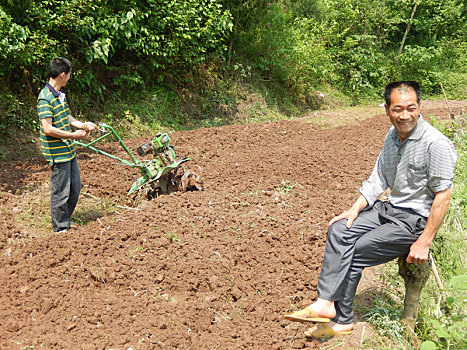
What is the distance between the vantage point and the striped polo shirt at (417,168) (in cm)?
233

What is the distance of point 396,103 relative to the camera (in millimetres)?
2451

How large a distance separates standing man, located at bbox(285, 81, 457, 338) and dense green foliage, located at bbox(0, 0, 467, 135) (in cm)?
533

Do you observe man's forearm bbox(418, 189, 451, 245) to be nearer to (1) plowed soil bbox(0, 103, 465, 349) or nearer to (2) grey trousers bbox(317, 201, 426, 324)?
(2) grey trousers bbox(317, 201, 426, 324)

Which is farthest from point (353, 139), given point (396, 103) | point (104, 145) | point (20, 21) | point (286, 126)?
point (20, 21)

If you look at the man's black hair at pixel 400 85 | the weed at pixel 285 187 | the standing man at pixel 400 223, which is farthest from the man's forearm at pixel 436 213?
the weed at pixel 285 187

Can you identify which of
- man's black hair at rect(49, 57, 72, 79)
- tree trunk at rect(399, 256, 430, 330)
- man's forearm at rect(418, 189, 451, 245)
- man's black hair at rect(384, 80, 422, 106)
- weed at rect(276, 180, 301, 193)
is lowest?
weed at rect(276, 180, 301, 193)

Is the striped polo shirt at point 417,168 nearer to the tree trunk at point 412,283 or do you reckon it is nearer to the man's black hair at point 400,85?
the man's black hair at point 400,85

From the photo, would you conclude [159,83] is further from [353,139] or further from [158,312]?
[158,312]

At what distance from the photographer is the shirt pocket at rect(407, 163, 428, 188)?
2441 mm

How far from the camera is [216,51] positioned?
9.78 meters

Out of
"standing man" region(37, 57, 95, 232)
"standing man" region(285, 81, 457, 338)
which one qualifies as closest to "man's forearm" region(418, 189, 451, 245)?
"standing man" region(285, 81, 457, 338)

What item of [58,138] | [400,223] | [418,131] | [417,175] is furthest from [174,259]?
[418,131]

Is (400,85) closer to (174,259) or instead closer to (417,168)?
(417,168)

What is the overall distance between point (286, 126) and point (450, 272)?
5.14 m
